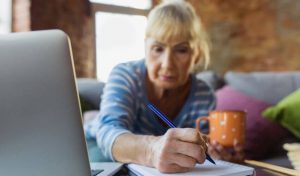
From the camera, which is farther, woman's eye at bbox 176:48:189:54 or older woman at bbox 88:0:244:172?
woman's eye at bbox 176:48:189:54

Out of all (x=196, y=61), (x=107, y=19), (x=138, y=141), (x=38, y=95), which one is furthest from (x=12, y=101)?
(x=107, y=19)

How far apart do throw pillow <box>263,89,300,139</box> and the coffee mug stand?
75 cm

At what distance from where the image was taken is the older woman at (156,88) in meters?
0.88

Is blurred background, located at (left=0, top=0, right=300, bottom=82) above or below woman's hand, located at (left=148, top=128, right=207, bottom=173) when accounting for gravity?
above

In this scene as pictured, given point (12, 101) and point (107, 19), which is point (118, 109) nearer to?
point (12, 101)

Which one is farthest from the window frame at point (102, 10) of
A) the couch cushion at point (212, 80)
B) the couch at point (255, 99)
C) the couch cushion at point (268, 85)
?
the couch cushion at point (268, 85)

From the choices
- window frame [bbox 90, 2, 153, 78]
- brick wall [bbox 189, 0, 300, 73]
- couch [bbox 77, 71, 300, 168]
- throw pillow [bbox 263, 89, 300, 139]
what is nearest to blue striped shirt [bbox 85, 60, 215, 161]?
couch [bbox 77, 71, 300, 168]

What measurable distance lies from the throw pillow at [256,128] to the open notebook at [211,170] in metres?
0.79

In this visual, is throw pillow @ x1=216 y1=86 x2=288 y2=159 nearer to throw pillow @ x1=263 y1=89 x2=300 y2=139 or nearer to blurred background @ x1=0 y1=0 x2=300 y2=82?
throw pillow @ x1=263 y1=89 x2=300 y2=139

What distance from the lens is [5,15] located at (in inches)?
95.7

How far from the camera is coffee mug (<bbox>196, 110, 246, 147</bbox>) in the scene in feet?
2.92

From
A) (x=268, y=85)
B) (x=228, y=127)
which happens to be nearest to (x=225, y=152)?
(x=228, y=127)

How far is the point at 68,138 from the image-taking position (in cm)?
52

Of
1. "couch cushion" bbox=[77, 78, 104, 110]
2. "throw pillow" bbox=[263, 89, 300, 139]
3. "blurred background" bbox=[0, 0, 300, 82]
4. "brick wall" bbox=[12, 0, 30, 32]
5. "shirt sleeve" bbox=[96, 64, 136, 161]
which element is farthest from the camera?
"blurred background" bbox=[0, 0, 300, 82]
